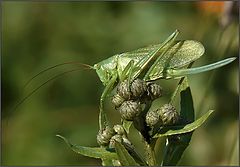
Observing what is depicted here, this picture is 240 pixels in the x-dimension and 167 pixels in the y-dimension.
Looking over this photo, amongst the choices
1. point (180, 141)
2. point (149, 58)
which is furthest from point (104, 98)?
point (180, 141)

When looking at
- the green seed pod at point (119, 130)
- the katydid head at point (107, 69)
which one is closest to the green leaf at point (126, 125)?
the green seed pod at point (119, 130)

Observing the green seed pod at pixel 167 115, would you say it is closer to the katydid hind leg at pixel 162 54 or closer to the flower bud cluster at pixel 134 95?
the flower bud cluster at pixel 134 95

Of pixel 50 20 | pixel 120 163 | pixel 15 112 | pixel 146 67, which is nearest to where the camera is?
pixel 120 163

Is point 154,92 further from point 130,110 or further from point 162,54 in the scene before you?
point 162,54

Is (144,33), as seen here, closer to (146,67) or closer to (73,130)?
(73,130)

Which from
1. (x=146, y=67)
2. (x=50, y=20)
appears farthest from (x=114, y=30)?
(x=146, y=67)

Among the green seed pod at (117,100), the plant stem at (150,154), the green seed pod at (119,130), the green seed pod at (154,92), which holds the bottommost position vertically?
the plant stem at (150,154)
